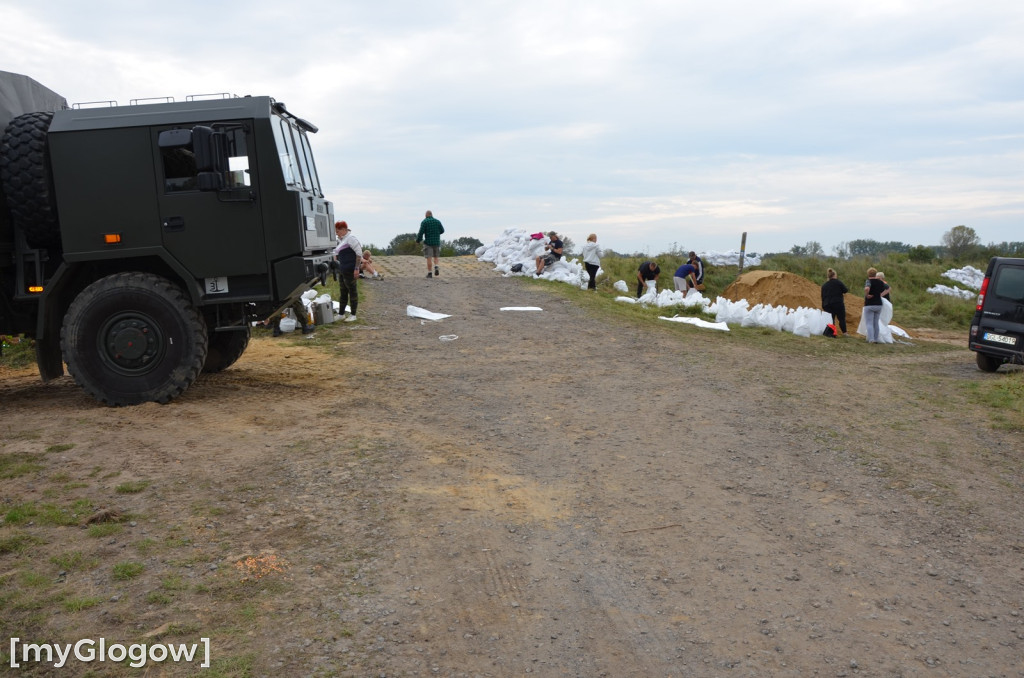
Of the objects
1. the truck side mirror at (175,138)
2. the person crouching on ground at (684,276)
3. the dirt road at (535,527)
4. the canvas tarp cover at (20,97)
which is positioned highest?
the canvas tarp cover at (20,97)

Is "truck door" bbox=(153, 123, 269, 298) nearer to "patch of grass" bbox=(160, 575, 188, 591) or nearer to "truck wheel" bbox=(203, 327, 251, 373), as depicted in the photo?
"truck wheel" bbox=(203, 327, 251, 373)

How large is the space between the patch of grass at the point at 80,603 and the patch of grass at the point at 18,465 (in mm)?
2124

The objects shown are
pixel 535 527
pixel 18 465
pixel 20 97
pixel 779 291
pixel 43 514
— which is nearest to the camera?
pixel 43 514

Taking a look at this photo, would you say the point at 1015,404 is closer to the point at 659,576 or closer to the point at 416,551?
the point at 659,576

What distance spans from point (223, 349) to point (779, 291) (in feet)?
45.0

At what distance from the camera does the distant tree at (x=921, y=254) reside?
4112 centimetres

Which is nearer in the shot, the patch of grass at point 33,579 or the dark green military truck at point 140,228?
the patch of grass at point 33,579

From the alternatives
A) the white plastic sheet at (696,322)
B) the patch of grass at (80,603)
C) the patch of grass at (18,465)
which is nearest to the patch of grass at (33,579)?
the patch of grass at (80,603)

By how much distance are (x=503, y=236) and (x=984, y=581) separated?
23.2 metres

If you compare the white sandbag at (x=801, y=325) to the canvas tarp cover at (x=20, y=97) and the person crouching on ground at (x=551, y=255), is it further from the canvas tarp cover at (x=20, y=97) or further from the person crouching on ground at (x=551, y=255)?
the canvas tarp cover at (x=20, y=97)

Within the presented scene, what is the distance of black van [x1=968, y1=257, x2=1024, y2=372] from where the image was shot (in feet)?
39.0

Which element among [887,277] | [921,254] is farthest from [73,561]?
[921,254]

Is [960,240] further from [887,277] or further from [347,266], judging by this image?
[347,266]

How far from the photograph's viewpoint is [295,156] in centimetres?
830
